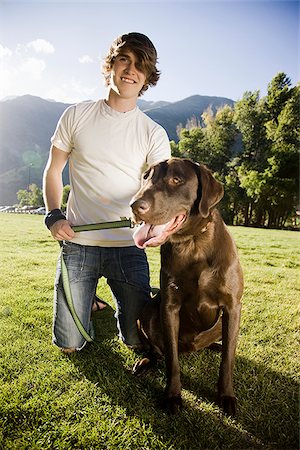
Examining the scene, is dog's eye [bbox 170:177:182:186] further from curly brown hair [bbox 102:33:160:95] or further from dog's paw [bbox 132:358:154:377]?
dog's paw [bbox 132:358:154:377]

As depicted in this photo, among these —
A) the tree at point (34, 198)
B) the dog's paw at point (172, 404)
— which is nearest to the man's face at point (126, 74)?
the dog's paw at point (172, 404)

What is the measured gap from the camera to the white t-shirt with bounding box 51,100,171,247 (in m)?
2.97

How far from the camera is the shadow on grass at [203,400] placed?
1.95 m

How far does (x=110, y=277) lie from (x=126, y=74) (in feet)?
5.58

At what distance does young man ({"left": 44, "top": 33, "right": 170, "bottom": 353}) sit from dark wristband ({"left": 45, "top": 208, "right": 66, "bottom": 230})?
0.03m

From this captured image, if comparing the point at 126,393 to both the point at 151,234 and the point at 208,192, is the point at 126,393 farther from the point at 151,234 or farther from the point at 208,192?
the point at 208,192

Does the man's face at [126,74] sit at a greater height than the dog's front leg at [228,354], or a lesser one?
greater

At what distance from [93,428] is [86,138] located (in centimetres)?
Answer: 212

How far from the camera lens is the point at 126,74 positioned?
282cm

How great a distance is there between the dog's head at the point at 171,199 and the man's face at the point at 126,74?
1.01m

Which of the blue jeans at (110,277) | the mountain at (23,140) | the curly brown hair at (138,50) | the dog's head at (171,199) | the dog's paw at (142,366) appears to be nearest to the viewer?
the dog's head at (171,199)

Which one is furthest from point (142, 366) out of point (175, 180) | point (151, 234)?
point (175, 180)

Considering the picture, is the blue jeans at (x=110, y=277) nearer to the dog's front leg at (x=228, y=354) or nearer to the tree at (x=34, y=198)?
the dog's front leg at (x=228, y=354)

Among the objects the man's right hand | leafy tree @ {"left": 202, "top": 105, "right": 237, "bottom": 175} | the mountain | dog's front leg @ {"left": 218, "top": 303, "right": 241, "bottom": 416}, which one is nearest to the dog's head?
dog's front leg @ {"left": 218, "top": 303, "right": 241, "bottom": 416}
